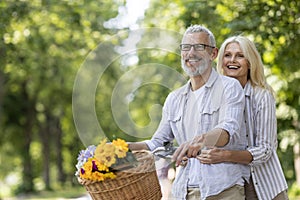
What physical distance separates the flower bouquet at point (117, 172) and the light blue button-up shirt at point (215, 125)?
37 cm

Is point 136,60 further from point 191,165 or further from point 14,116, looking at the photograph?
point 14,116

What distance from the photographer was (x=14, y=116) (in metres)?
26.9

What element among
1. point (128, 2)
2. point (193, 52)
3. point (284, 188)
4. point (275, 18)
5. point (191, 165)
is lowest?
point (284, 188)

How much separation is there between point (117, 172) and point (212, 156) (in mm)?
566

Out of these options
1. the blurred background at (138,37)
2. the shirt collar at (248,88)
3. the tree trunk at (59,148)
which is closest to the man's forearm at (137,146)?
the blurred background at (138,37)

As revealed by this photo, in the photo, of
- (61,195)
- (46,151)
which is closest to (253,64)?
(61,195)

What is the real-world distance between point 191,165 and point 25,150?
78.2 feet

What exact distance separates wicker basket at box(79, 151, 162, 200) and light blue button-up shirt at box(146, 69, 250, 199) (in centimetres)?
38

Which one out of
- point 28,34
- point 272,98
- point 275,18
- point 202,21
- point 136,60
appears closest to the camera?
point 272,98

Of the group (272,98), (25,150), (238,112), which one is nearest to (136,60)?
(272,98)

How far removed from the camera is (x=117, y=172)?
10.0 ft

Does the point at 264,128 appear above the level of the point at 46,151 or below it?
below

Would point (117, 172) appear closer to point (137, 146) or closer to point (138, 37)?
point (137, 146)

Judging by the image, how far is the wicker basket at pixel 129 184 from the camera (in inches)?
121
